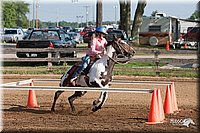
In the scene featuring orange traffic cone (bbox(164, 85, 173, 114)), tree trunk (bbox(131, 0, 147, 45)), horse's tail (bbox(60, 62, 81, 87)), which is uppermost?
tree trunk (bbox(131, 0, 147, 45))

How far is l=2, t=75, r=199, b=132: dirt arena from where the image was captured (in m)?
9.83

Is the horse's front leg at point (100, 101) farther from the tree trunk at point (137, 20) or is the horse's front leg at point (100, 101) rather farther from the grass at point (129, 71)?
the tree trunk at point (137, 20)

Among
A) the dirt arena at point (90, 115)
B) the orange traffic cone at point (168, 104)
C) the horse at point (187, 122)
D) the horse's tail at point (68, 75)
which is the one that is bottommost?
the dirt arena at point (90, 115)

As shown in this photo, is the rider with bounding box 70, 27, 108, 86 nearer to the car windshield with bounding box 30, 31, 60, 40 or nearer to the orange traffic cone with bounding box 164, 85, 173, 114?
the orange traffic cone with bounding box 164, 85, 173, 114

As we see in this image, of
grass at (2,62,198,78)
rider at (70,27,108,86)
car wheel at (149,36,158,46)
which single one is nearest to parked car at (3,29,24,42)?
car wheel at (149,36,158,46)

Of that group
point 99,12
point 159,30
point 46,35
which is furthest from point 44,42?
point 159,30

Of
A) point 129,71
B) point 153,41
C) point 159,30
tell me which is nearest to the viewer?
point 129,71

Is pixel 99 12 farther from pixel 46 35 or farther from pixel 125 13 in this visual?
pixel 125 13

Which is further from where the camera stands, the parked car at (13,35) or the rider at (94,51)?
the parked car at (13,35)

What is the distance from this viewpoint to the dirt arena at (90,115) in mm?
9828

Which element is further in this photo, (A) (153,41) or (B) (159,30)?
(B) (159,30)

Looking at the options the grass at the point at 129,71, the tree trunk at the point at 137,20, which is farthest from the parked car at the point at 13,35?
the grass at the point at 129,71

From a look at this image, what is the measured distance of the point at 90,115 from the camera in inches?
460

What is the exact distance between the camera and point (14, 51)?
23.5 metres
